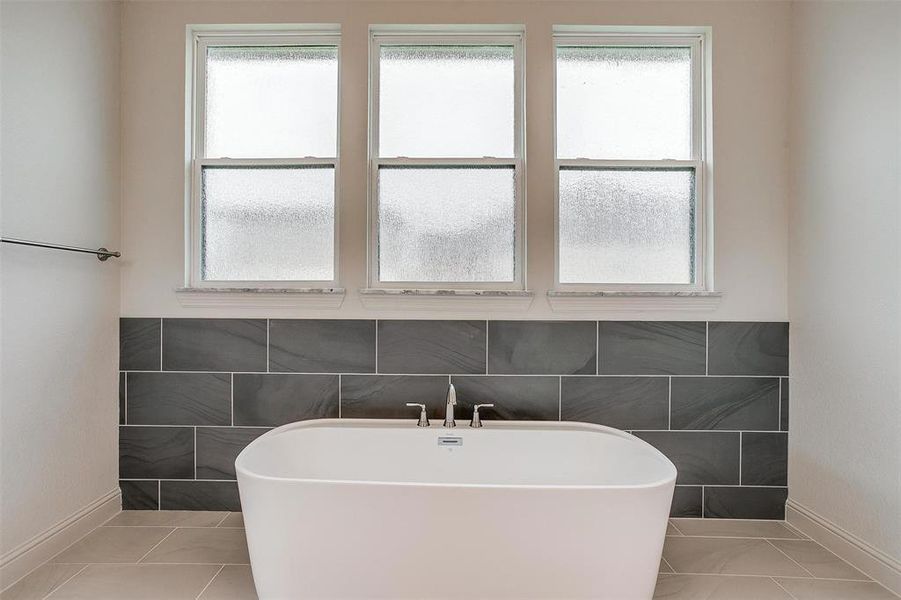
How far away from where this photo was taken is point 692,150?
2.26 meters

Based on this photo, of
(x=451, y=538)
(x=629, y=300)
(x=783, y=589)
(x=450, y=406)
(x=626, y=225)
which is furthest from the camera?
(x=626, y=225)

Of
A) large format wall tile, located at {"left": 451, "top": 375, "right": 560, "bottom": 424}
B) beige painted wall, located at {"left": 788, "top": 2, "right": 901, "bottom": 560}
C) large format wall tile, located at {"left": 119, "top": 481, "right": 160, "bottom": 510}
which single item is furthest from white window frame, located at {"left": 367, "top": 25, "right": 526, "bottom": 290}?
large format wall tile, located at {"left": 119, "top": 481, "right": 160, "bottom": 510}

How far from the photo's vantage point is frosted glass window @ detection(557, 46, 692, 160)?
7.48 ft

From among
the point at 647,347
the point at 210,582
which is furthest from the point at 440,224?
the point at 210,582

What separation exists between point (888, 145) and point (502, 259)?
4.75 feet

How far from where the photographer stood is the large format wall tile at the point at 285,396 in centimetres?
218

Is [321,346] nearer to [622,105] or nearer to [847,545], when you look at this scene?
[622,105]

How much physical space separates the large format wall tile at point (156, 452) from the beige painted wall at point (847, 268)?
8.85 ft

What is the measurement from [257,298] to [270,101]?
3.12ft

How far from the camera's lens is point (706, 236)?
2.22 m

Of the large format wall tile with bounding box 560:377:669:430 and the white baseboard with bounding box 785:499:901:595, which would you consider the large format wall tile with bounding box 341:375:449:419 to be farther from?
the white baseboard with bounding box 785:499:901:595

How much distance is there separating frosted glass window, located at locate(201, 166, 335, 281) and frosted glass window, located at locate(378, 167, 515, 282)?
0.91 feet

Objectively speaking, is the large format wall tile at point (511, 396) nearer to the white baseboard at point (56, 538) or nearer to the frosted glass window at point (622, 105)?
the frosted glass window at point (622, 105)

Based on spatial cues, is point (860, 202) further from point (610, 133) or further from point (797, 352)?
point (610, 133)
